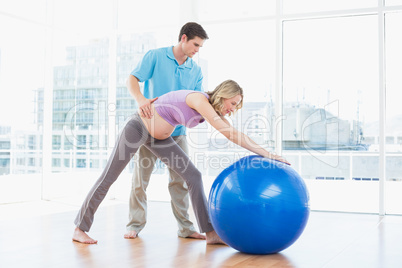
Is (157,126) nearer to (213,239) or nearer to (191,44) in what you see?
(191,44)

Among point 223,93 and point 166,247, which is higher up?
point 223,93

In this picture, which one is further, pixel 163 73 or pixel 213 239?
pixel 163 73

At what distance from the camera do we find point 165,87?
314 centimetres

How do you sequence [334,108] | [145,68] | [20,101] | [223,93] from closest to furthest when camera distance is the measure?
[223,93] → [145,68] → [334,108] → [20,101]

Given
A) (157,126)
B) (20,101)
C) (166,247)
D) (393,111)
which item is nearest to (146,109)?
(157,126)

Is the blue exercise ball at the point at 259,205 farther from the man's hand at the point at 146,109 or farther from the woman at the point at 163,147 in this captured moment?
the man's hand at the point at 146,109

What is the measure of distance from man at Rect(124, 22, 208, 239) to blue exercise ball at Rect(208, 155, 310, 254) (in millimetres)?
661

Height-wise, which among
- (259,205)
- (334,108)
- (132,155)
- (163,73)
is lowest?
(259,205)

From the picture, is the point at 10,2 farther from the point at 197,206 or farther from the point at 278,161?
the point at 278,161

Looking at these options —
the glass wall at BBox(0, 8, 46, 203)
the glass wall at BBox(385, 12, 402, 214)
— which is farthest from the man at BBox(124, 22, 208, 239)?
the glass wall at BBox(0, 8, 46, 203)

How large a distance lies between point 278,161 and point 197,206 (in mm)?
601

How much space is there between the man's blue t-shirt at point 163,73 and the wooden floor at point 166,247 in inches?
31.0

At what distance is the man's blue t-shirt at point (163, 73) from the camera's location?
3.09 metres

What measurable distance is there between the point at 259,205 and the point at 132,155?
2.93 feet
